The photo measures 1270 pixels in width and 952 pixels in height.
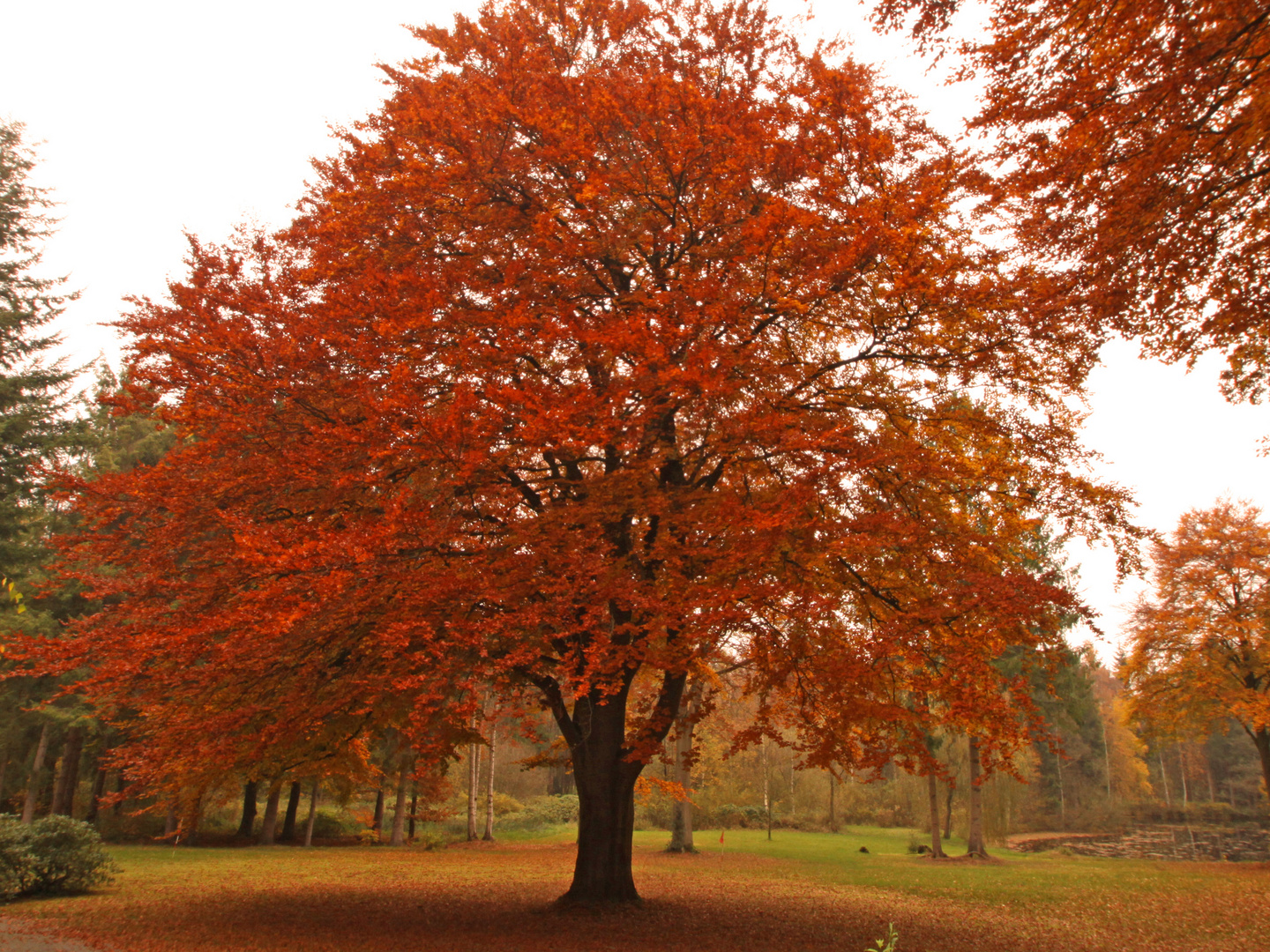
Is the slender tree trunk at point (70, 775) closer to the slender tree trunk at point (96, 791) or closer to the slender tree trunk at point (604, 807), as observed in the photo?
the slender tree trunk at point (96, 791)

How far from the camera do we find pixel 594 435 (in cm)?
699

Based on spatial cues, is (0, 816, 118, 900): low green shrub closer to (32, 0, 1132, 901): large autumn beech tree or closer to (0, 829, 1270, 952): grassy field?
(0, 829, 1270, 952): grassy field

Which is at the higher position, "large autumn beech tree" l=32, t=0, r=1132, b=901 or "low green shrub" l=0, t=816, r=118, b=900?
"large autumn beech tree" l=32, t=0, r=1132, b=901

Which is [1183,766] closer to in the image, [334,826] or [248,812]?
[334,826]

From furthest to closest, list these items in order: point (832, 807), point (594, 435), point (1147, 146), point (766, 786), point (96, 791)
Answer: point (832, 807), point (766, 786), point (96, 791), point (594, 435), point (1147, 146)

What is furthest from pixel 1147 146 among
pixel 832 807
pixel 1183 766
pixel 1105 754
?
pixel 1183 766

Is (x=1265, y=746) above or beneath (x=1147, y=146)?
beneath

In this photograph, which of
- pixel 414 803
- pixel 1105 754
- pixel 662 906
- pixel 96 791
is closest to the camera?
pixel 662 906

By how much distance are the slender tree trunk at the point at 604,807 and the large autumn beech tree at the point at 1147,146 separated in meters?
7.60

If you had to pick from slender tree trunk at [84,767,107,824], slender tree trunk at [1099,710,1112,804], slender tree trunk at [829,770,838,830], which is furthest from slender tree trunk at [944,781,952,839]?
slender tree trunk at [84,767,107,824]

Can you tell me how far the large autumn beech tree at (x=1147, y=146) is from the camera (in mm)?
4938

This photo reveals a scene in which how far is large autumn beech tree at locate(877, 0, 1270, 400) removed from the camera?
494 centimetres

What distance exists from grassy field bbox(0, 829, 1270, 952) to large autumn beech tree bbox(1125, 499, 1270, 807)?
14.8 ft

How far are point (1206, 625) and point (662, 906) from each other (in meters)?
20.7
